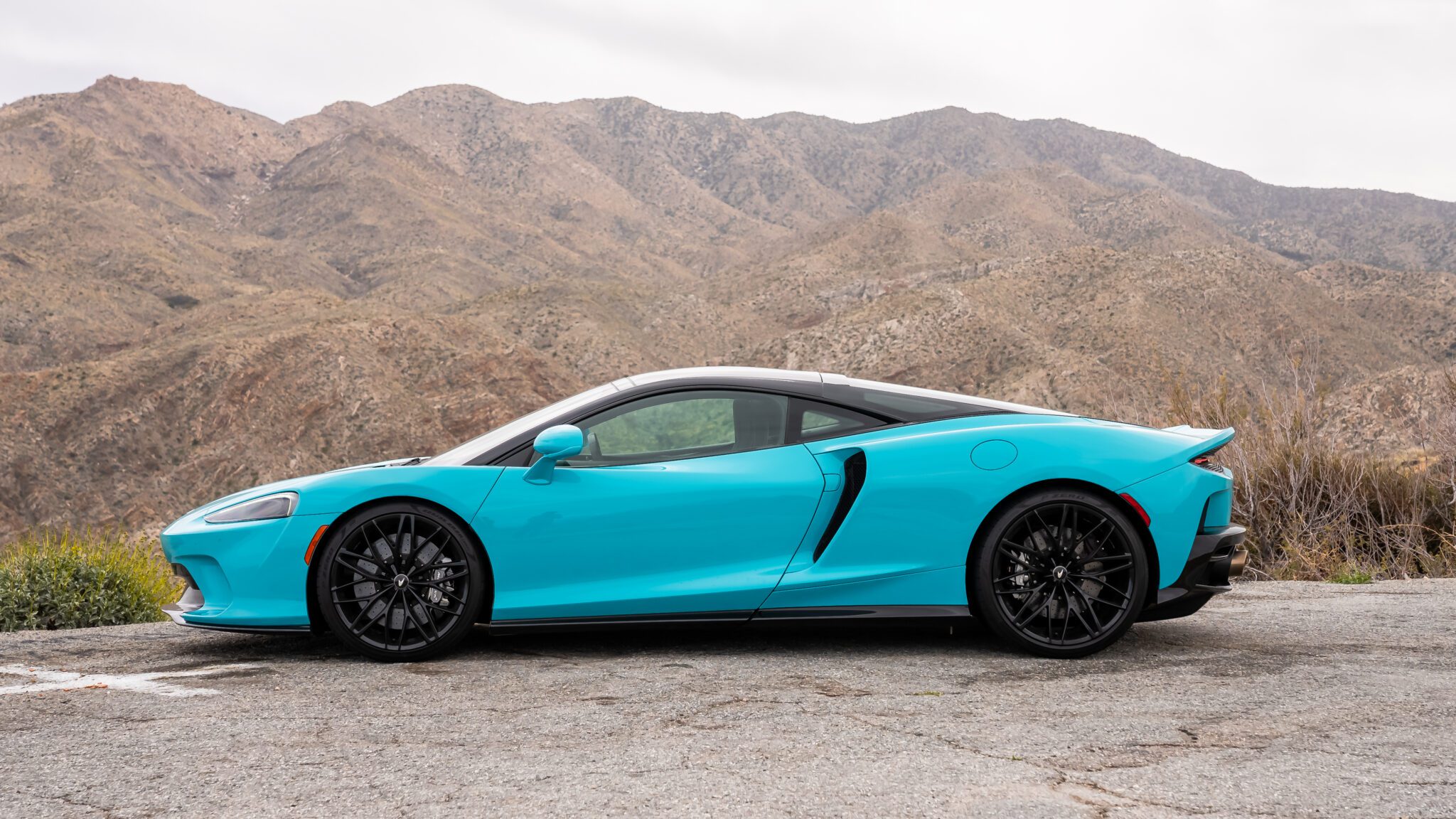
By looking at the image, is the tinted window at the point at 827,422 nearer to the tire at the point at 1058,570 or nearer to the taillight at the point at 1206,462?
the tire at the point at 1058,570

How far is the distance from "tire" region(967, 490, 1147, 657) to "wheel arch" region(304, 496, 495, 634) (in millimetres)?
2072

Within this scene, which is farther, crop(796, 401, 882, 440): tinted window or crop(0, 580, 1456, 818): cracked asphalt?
crop(796, 401, 882, 440): tinted window

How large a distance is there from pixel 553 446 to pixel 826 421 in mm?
1202

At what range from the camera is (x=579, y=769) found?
11.7 feet

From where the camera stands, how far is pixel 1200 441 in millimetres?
5309

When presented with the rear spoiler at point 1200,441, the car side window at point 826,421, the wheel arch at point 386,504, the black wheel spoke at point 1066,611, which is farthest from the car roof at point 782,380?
the wheel arch at point 386,504

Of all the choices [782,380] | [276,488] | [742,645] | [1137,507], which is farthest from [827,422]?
Result: [276,488]

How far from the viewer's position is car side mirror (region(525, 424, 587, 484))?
16.3 feet

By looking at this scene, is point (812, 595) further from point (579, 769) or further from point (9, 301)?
point (9, 301)

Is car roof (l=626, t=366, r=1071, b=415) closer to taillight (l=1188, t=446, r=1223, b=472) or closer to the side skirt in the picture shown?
taillight (l=1188, t=446, r=1223, b=472)

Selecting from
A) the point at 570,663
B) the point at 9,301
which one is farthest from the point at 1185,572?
the point at 9,301

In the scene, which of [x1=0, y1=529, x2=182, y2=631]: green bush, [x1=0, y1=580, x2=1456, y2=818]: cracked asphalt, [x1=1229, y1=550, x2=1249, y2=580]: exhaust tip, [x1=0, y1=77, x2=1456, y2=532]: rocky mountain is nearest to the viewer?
[x1=0, y1=580, x2=1456, y2=818]: cracked asphalt

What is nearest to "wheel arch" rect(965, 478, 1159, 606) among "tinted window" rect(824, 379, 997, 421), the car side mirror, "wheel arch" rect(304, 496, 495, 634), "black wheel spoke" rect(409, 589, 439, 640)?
"tinted window" rect(824, 379, 997, 421)

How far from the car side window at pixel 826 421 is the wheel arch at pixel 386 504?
1.45 m
